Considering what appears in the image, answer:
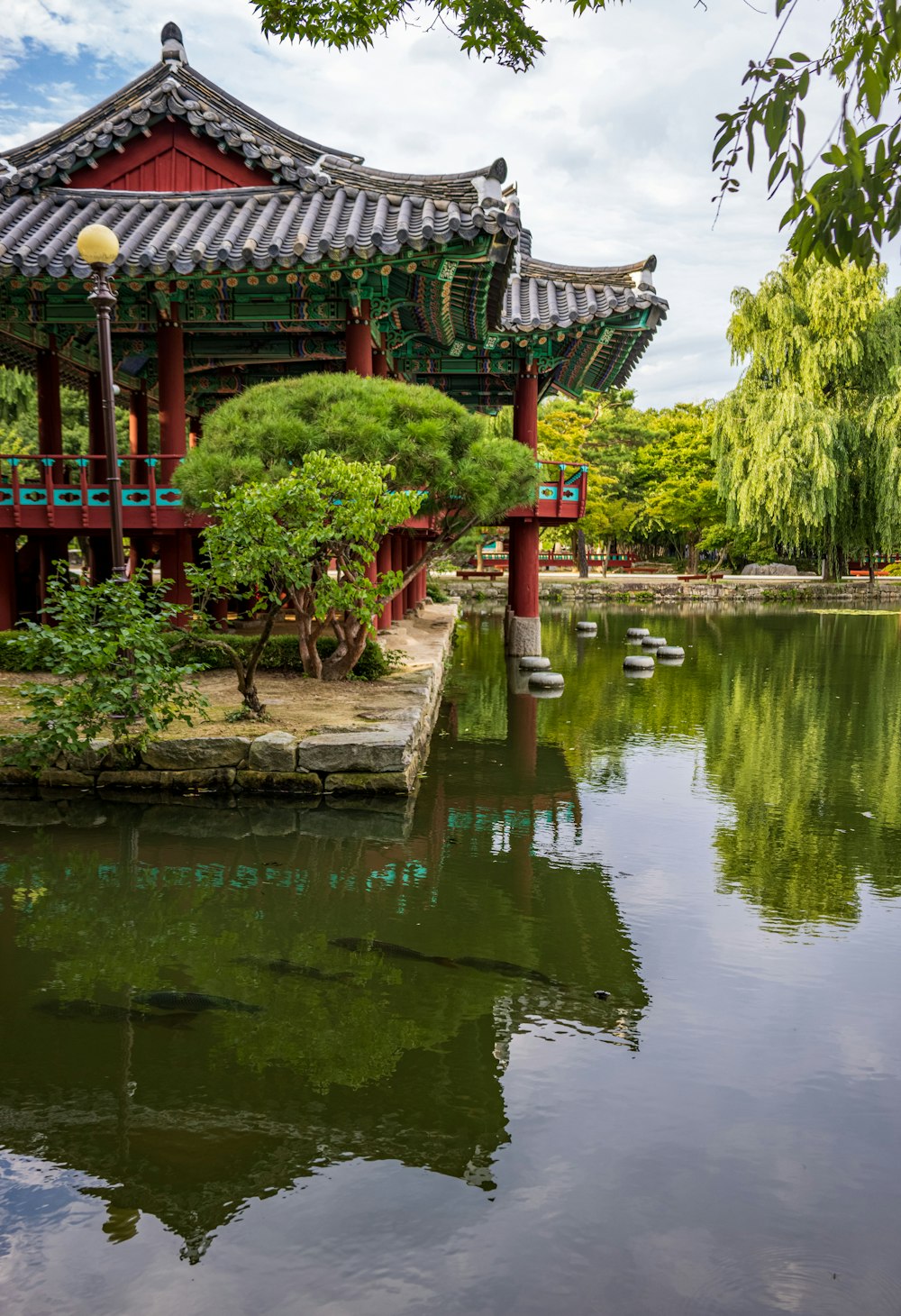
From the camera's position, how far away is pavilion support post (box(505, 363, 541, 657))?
1706cm

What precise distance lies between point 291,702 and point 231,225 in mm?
6088

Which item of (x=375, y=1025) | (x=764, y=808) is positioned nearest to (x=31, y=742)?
(x=375, y=1025)

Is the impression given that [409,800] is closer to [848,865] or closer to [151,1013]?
[848,865]

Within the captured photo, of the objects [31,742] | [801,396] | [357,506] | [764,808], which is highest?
[801,396]

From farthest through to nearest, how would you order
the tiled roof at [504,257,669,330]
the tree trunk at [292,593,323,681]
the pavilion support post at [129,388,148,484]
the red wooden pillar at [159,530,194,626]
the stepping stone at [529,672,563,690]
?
the pavilion support post at [129,388,148,484], the tiled roof at [504,257,669,330], the stepping stone at [529,672,563,690], the red wooden pillar at [159,530,194,626], the tree trunk at [292,593,323,681]

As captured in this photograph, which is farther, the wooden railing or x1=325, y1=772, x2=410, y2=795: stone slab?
the wooden railing

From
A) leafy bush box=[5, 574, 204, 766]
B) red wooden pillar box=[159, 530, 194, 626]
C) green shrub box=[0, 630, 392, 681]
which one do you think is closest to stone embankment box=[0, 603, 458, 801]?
leafy bush box=[5, 574, 204, 766]

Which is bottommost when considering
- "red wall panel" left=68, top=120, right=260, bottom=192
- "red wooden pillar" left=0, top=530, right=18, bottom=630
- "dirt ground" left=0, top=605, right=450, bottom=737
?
"dirt ground" left=0, top=605, right=450, bottom=737

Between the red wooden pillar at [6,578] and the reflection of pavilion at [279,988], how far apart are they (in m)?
5.95

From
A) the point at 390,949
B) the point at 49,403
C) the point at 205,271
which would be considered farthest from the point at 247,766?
the point at 49,403

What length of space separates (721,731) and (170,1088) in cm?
927

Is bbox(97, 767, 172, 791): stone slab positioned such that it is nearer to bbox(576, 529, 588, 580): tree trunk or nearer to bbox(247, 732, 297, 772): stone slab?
bbox(247, 732, 297, 772): stone slab

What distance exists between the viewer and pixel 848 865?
22.8 feet

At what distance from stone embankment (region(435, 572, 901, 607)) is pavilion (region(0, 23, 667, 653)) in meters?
21.8
